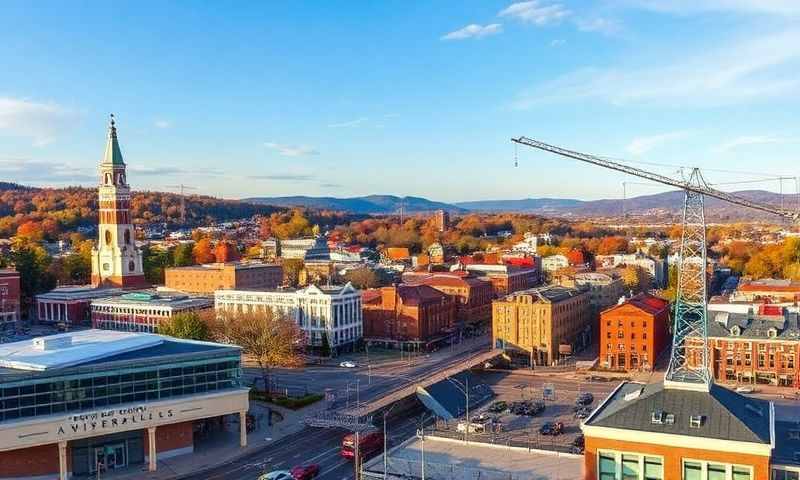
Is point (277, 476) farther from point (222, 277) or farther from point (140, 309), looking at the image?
point (222, 277)

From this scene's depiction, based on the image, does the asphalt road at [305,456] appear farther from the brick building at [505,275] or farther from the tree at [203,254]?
the tree at [203,254]

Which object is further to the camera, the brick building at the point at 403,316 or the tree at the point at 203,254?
the tree at the point at 203,254

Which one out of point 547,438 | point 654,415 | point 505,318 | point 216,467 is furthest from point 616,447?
point 505,318

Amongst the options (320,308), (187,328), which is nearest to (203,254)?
(320,308)

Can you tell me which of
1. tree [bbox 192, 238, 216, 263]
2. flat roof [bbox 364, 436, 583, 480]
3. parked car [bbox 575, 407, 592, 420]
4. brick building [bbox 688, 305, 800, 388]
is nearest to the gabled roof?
flat roof [bbox 364, 436, 583, 480]

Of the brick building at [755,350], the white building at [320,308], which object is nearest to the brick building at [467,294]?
the white building at [320,308]

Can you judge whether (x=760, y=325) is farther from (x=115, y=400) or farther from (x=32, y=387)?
(x=32, y=387)
